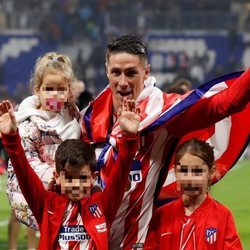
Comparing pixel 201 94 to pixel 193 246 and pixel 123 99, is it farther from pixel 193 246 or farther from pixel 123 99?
pixel 193 246

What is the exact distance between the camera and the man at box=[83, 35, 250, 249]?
465 cm

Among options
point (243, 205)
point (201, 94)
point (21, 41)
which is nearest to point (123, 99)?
point (201, 94)

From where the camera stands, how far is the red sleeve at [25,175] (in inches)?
173

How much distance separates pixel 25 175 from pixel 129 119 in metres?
0.55

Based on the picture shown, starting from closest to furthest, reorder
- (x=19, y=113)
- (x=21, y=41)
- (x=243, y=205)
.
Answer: (x=19, y=113)
(x=243, y=205)
(x=21, y=41)

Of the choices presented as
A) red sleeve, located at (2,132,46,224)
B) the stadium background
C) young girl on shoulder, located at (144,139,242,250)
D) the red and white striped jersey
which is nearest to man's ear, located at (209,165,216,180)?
young girl on shoulder, located at (144,139,242,250)

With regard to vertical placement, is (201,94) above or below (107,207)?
above

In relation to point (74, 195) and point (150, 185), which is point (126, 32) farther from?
point (74, 195)

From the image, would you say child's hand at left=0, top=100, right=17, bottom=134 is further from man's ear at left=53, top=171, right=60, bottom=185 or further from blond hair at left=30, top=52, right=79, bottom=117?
blond hair at left=30, top=52, right=79, bottom=117

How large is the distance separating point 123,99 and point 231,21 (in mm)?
28639

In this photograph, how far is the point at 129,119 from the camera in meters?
4.31

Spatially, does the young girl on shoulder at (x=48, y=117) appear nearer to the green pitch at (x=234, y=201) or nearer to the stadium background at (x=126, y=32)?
the green pitch at (x=234, y=201)

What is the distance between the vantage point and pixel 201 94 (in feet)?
15.3

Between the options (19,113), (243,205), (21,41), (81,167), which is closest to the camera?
(81,167)
